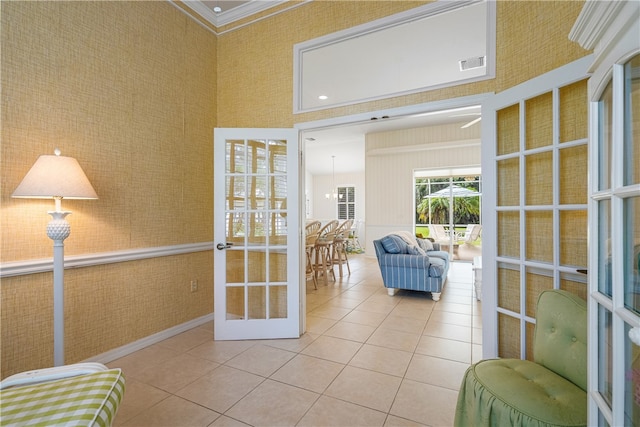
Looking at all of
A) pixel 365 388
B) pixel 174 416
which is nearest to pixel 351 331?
pixel 365 388

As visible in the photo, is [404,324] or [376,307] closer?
[404,324]

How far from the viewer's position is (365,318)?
11.2 feet

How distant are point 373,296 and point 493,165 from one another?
2.87 m

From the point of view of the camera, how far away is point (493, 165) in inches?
78.1

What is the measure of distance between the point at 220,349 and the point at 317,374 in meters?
0.99

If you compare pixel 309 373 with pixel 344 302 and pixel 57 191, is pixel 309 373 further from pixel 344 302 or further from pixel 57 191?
pixel 57 191

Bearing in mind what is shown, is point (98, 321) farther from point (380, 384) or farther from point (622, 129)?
point (622, 129)

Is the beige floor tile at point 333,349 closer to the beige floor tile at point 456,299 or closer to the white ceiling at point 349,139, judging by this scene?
the beige floor tile at point 456,299

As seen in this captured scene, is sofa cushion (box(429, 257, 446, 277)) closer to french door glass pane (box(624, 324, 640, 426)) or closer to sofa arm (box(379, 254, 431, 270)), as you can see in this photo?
sofa arm (box(379, 254, 431, 270))

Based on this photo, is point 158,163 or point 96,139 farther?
point 158,163

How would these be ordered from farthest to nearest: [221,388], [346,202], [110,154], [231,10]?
1. [346,202]
2. [231,10]
3. [110,154]
4. [221,388]

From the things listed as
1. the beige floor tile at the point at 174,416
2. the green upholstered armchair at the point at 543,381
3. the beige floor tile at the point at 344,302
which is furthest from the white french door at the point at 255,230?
the green upholstered armchair at the point at 543,381

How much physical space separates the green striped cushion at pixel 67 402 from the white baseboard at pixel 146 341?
4.22 ft

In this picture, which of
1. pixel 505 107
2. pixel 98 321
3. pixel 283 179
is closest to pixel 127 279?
pixel 98 321
